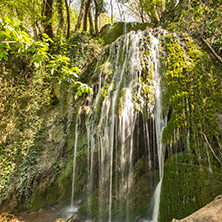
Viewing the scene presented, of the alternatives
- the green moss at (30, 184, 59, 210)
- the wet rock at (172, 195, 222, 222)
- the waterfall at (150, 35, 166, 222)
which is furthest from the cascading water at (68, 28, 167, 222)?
the wet rock at (172, 195, 222, 222)

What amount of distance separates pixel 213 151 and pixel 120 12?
16.5 m

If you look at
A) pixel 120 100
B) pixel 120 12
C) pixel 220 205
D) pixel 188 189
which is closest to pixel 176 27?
pixel 120 100

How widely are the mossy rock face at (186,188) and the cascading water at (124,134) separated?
46cm

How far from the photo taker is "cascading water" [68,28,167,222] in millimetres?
3906

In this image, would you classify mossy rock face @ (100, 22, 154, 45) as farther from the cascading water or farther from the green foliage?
the green foliage

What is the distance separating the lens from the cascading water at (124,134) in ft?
12.8

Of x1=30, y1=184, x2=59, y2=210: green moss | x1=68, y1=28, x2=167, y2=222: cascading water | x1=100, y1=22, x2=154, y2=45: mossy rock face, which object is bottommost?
x1=30, y1=184, x2=59, y2=210: green moss

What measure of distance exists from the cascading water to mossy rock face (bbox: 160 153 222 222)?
1.50ft

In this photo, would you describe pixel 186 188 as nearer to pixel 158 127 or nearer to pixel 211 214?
pixel 211 214

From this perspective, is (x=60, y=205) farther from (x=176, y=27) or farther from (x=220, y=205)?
(x=176, y=27)

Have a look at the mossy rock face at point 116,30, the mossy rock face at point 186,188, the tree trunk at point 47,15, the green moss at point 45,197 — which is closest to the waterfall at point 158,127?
the mossy rock face at point 186,188

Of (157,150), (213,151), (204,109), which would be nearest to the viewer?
(213,151)

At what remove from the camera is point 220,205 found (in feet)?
6.53

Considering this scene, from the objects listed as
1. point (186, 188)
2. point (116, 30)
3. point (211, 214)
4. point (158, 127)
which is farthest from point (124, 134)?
point (116, 30)
